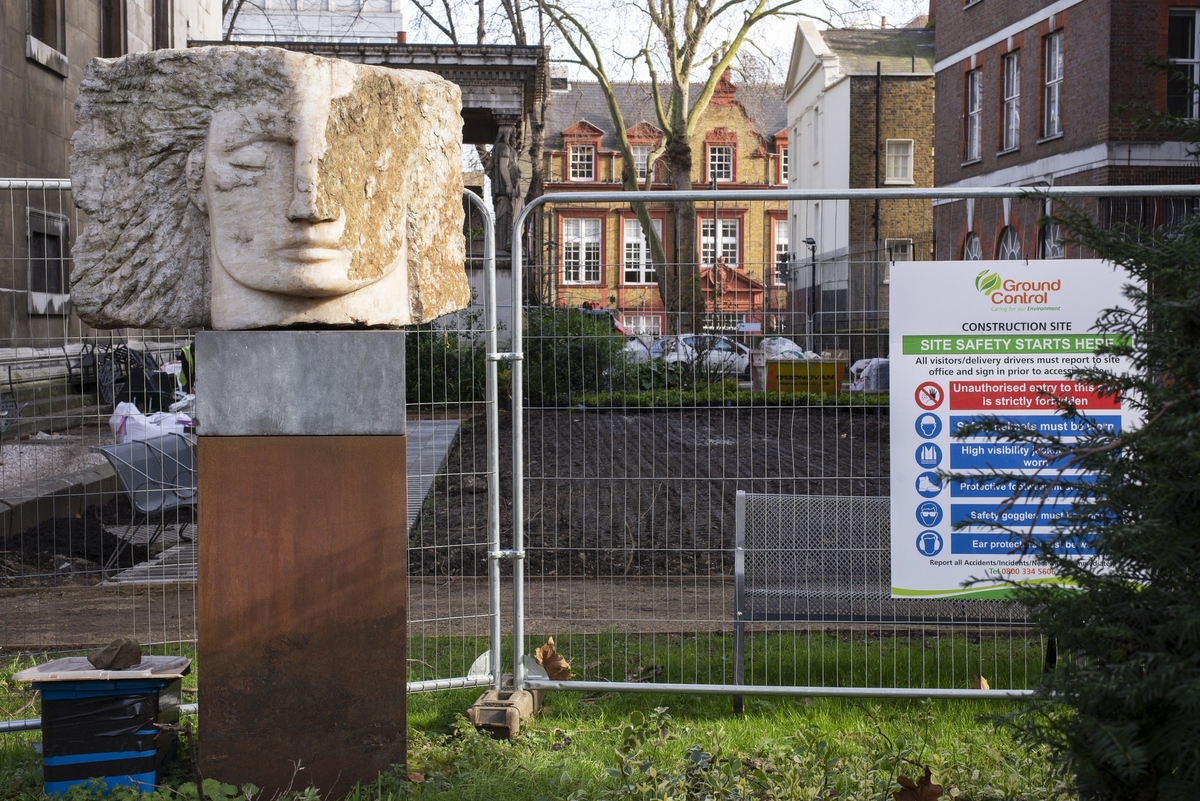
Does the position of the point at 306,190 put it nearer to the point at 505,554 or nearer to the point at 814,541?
the point at 505,554

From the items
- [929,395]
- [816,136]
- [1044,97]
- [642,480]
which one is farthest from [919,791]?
[816,136]

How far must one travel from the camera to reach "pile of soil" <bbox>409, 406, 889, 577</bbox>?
555 cm

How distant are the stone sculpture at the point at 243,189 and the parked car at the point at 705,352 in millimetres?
1592

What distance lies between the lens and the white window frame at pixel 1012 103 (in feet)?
88.1

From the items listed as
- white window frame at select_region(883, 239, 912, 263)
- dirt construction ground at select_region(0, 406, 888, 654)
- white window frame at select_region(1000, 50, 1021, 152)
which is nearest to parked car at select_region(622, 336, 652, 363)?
dirt construction ground at select_region(0, 406, 888, 654)

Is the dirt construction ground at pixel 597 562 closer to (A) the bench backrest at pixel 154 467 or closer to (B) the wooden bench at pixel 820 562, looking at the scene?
(B) the wooden bench at pixel 820 562

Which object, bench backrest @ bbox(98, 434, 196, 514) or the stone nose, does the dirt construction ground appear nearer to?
bench backrest @ bbox(98, 434, 196, 514)

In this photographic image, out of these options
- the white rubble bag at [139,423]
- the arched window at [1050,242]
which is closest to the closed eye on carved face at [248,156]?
the arched window at [1050,242]

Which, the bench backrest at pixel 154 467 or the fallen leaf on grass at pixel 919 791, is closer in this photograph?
the fallen leaf on grass at pixel 919 791

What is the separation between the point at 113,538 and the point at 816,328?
19.7 ft

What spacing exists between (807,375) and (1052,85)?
2285 centimetres

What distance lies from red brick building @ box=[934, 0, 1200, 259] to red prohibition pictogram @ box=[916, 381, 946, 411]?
12984mm

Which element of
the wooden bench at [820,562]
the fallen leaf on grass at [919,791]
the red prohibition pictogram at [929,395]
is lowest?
the fallen leaf on grass at [919,791]

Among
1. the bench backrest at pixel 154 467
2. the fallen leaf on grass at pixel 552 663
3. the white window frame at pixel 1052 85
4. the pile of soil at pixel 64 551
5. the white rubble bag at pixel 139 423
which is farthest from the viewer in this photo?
the white window frame at pixel 1052 85
